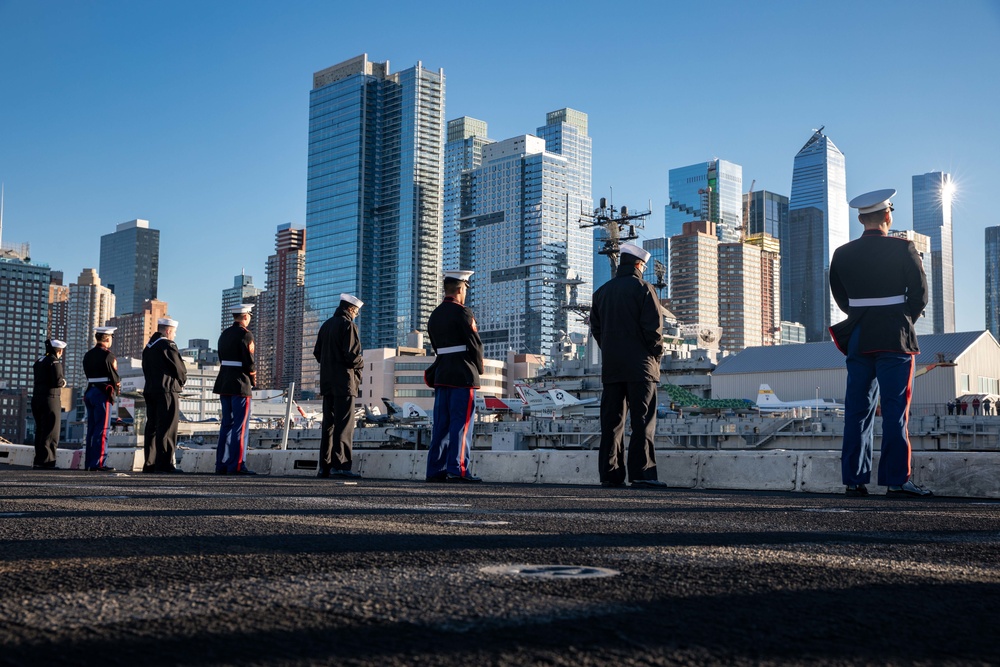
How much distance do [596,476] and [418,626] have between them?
8088mm

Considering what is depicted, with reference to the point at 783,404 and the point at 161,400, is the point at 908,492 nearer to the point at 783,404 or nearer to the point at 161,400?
the point at 161,400

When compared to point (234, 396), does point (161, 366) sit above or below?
above

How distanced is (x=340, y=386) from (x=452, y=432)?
6.61ft

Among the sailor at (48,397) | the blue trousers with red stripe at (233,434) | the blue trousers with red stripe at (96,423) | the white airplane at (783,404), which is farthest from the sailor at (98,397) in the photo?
the white airplane at (783,404)

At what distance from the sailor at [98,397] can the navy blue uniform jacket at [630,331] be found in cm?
756

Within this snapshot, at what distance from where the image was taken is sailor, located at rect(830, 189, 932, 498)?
691cm

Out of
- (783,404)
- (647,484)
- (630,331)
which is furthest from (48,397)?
(783,404)

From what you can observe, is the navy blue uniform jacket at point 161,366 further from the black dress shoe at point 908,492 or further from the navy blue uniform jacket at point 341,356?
the black dress shoe at point 908,492

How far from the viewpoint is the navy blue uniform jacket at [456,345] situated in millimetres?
9625

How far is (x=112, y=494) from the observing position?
5848 mm

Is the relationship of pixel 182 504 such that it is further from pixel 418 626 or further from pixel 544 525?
pixel 418 626

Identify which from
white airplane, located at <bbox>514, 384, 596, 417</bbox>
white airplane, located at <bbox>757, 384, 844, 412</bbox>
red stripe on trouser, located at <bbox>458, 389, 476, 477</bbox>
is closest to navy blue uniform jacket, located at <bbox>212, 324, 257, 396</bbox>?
red stripe on trouser, located at <bbox>458, 389, 476, 477</bbox>

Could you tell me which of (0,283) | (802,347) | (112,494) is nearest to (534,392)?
(802,347)

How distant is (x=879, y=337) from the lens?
6945 mm
